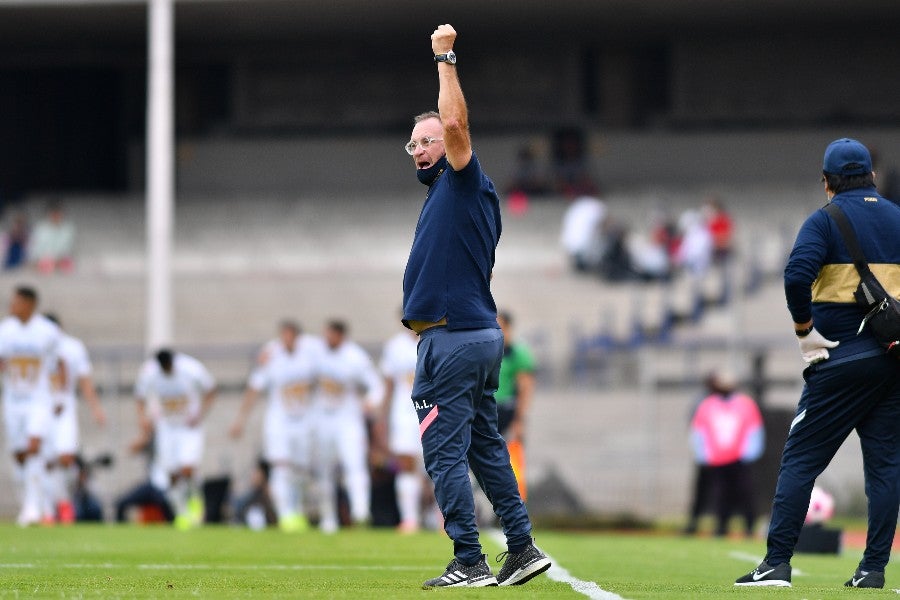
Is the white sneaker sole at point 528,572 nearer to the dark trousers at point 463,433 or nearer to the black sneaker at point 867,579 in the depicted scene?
the dark trousers at point 463,433

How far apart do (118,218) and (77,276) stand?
3.61 meters

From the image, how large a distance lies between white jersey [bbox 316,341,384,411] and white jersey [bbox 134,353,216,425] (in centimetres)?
119

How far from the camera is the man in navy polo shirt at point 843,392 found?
8.09 metres

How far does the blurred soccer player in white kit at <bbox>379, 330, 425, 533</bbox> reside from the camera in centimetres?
1722

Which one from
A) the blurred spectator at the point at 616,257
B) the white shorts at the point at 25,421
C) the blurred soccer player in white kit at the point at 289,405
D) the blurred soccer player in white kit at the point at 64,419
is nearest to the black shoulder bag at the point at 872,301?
the blurred soccer player in white kit at the point at 64,419

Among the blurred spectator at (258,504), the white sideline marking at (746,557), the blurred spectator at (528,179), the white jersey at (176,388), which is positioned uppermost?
the blurred spectator at (528,179)

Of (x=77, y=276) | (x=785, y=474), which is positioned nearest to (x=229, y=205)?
(x=77, y=276)

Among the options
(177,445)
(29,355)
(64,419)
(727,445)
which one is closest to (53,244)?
(177,445)

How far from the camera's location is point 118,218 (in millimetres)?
33688

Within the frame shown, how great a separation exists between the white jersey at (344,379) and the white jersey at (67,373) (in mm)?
2594

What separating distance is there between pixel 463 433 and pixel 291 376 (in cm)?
1100

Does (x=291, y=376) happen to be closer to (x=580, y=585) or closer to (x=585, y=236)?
(x=580, y=585)

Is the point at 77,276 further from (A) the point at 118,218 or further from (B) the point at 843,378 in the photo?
(B) the point at 843,378

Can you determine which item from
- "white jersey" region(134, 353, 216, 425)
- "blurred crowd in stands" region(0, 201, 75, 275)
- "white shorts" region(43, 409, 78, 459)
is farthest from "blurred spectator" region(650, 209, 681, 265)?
"white shorts" region(43, 409, 78, 459)
